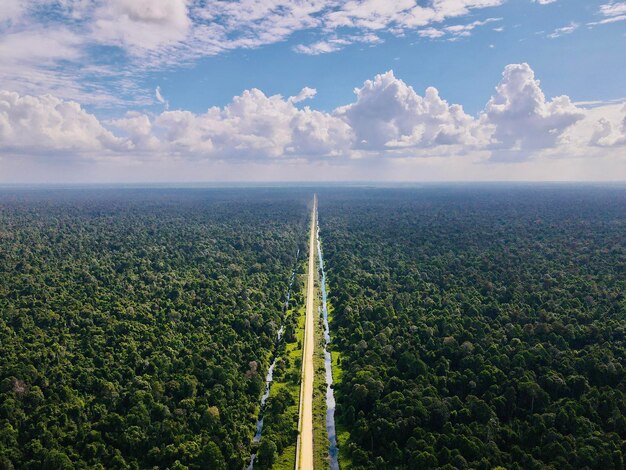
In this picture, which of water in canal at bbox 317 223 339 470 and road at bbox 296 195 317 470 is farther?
water in canal at bbox 317 223 339 470

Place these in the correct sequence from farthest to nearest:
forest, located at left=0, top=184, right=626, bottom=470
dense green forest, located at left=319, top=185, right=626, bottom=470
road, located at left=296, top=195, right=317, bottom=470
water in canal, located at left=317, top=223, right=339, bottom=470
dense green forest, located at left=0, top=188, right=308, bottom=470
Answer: water in canal, located at left=317, top=223, right=339, bottom=470, road, located at left=296, top=195, right=317, bottom=470, dense green forest, located at left=0, top=188, right=308, bottom=470, forest, located at left=0, top=184, right=626, bottom=470, dense green forest, located at left=319, top=185, right=626, bottom=470

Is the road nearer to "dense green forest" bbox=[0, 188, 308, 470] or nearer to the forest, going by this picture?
the forest

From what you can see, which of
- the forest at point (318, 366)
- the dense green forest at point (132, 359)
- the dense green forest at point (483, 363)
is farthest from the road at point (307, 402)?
the dense green forest at point (132, 359)

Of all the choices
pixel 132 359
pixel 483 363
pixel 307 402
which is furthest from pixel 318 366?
pixel 132 359

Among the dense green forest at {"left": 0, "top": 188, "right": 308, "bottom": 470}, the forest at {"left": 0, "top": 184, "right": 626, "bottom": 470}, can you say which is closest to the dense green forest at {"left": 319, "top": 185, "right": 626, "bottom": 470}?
the forest at {"left": 0, "top": 184, "right": 626, "bottom": 470}

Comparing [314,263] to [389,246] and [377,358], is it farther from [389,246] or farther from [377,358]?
[377,358]
